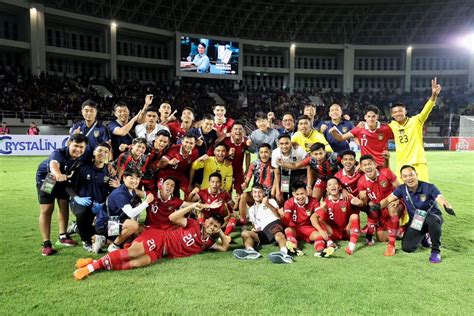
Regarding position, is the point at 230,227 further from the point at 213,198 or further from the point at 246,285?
the point at 246,285

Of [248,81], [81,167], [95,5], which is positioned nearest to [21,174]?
[81,167]

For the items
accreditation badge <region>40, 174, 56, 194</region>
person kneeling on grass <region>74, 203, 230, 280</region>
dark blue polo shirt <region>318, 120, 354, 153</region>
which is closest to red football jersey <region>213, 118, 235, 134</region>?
dark blue polo shirt <region>318, 120, 354, 153</region>

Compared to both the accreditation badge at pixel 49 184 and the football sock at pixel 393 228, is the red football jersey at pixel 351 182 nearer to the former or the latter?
the football sock at pixel 393 228

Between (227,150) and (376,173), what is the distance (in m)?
2.64

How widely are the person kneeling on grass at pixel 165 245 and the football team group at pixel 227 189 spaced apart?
0.01 meters

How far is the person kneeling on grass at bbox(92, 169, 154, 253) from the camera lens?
4918 mm

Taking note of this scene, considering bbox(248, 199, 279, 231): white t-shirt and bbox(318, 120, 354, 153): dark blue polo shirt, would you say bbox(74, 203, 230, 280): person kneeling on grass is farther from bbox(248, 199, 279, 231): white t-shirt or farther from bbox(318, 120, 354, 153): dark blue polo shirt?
bbox(318, 120, 354, 153): dark blue polo shirt

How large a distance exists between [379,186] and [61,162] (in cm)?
482

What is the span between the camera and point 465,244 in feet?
18.4

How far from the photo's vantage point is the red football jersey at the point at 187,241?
4.99 meters

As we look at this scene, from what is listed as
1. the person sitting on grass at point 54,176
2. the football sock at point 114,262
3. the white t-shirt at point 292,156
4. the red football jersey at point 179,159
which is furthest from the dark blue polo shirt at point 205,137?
the football sock at point 114,262

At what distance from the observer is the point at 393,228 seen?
5.39 meters

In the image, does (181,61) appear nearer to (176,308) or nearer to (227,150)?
(227,150)

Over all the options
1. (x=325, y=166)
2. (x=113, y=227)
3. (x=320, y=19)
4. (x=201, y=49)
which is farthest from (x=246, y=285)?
(x=320, y=19)
